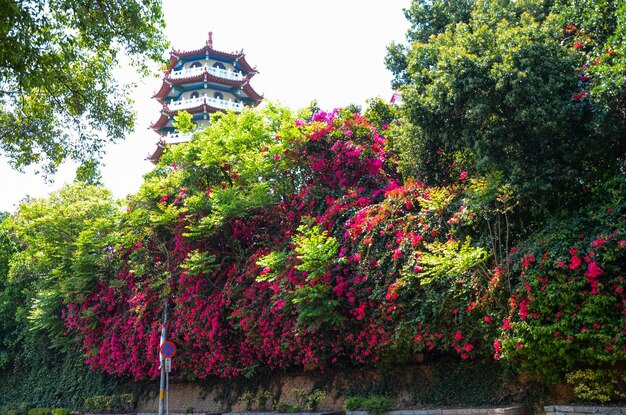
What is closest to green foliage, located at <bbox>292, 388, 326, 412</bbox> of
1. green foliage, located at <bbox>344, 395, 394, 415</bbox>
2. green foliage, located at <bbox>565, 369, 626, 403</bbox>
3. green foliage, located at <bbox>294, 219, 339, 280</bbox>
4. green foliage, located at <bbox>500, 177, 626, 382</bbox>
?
green foliage, located at <bbox>344, 395, 394, 415</bbox>

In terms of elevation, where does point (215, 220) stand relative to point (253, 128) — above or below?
below

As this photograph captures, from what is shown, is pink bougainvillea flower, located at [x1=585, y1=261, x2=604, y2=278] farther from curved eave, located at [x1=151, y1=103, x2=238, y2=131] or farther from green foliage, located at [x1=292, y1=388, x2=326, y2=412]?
curved eave, located at [x1=151, y1=103, x2=238, y2=131]

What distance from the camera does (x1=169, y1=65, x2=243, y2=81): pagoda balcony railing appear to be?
36.3 m

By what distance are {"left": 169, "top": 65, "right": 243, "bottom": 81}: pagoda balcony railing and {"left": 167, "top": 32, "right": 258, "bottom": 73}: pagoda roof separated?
69 cm

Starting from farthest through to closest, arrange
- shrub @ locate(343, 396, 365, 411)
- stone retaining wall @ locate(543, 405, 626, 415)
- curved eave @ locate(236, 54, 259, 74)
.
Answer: curved eave @ locate(236, 54, 259, 74)
shrub @ locate(343, 396, 365, 411)
stone retaining wall @ locate(543, 405, 626, 415)

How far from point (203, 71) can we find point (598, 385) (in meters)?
31.9

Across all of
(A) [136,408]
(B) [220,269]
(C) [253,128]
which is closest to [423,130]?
(C) [253,128]

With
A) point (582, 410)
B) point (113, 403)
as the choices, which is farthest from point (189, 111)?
point (582, 410)

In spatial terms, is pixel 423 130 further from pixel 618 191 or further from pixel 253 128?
pixel 253 128

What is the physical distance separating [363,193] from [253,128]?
12.7 feet

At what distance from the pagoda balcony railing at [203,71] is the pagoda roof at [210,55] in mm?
685

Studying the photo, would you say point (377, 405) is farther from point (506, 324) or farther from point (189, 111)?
point (189, 111)

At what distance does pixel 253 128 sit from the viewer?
49.8 feet

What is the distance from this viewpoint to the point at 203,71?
36.2 meters
